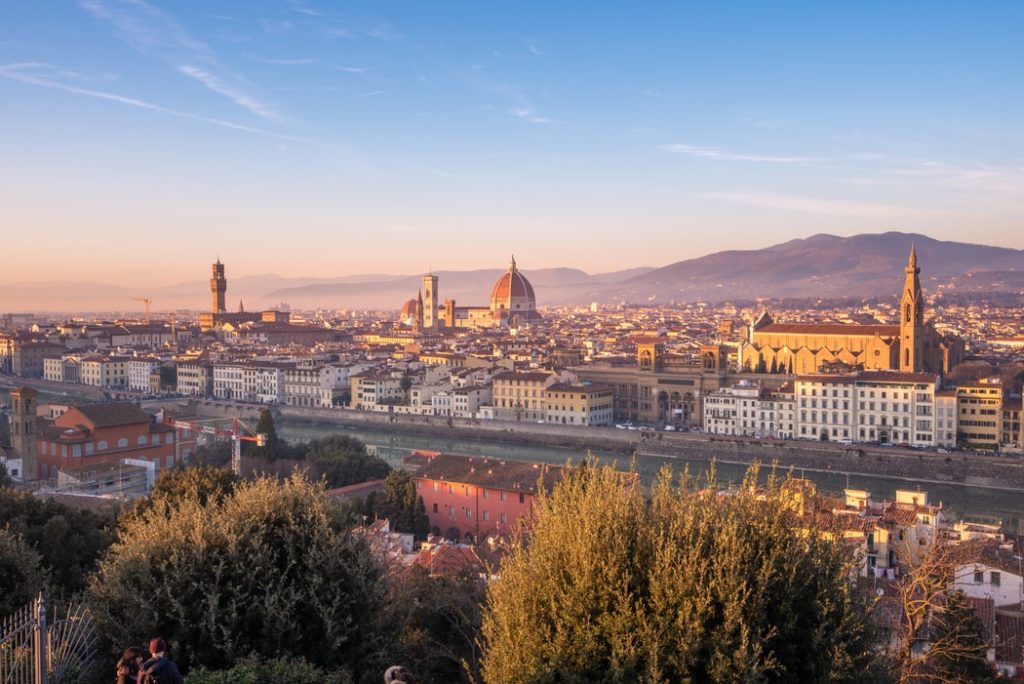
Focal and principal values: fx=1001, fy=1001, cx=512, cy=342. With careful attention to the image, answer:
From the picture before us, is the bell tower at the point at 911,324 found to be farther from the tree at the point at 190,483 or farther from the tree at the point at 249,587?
the tree at the point at 249,587

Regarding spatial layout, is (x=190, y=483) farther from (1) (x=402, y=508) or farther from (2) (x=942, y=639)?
(2) (x=942, y=639)

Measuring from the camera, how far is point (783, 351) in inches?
1223

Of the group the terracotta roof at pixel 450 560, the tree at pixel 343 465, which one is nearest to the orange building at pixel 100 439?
A: the tree at pixel 343 465

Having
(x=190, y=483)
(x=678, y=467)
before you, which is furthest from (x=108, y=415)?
(x=678, y=467)

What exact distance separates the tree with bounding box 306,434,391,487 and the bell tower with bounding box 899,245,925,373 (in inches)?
678

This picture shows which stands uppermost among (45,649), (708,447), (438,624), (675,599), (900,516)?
(675,599)

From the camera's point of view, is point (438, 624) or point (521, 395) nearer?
point (438, 624)

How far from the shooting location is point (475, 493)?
45.4 feet

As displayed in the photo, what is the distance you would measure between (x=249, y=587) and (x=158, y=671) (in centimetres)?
153

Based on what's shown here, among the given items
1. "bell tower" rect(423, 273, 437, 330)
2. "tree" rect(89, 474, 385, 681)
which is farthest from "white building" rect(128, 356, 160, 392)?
"tree" rect(89, 474, 385, 681)

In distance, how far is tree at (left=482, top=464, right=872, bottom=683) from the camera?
11.1ft

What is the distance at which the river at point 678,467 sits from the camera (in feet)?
56.3

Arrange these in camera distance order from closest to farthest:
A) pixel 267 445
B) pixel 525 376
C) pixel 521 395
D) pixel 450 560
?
pixel 450 560 < pixel 267 445 < pixel 521 395 < pixel 525 376

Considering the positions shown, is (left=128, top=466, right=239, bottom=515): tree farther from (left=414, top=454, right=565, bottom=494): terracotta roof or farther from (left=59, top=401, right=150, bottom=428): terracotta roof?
(left=59, top=401, right=150, bottom=428): terracotta roof
